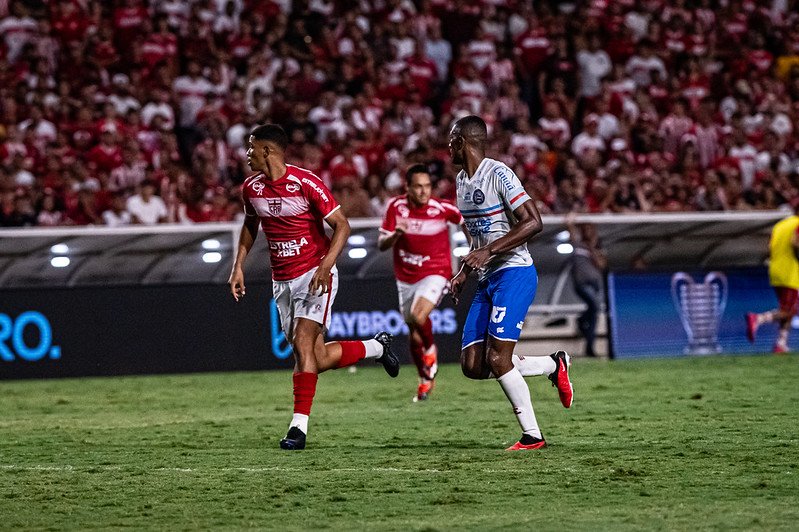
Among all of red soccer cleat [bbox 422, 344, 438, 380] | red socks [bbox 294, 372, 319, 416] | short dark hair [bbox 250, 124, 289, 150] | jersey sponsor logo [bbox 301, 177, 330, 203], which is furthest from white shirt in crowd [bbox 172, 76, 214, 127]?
red socks [bbox 294, 372, 319, 416]

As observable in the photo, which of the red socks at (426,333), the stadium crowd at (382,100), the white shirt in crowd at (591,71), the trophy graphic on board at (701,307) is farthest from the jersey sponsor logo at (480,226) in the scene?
the white shirt in crowd at (591,71)

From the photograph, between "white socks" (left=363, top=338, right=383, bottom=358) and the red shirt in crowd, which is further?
the red shirt in crowd

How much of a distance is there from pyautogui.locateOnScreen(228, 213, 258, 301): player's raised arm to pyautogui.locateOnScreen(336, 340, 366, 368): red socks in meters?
0.92

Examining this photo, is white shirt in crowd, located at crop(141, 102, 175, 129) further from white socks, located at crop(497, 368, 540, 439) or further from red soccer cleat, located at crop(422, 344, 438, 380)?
white socks, located at crop(497, 368, 540, 439)

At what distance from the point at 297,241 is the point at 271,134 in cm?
84

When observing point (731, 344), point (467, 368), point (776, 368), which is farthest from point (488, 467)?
point (731, 344)

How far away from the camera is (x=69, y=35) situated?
2139cm

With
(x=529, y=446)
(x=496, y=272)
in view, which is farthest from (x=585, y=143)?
(x=529, y=446)

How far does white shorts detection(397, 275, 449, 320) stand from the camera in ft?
44.7

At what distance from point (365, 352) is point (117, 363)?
310 inches

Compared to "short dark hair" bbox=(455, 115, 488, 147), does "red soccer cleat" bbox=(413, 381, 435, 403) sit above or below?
below

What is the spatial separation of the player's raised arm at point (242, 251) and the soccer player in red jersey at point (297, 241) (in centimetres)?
1

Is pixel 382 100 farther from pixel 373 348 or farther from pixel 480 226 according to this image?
pixel 480 226

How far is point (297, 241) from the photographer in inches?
394
